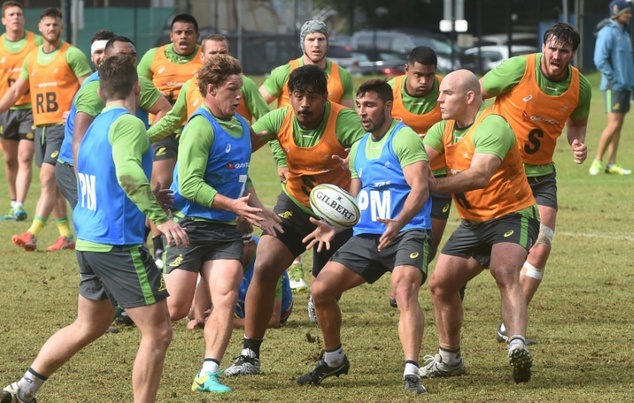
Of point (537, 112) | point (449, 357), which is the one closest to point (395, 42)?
point (537, 112)

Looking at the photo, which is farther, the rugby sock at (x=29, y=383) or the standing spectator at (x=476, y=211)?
the standing spectator at (x=476, y=211)

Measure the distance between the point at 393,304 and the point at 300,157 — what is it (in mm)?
2191

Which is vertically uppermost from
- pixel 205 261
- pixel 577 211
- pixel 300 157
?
pixel 300 157

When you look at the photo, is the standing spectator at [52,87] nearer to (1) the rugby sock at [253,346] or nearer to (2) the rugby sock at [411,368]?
(1) the rugby sock at [253,346]

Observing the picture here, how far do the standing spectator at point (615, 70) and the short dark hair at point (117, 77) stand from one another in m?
13.5

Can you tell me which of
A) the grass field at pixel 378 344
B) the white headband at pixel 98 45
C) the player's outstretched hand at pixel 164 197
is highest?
the white headband at pixel 98 45

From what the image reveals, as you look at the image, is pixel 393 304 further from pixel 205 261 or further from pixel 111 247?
pixel 111 247

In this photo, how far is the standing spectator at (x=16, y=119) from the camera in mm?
15727

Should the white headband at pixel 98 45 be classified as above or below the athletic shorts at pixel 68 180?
above

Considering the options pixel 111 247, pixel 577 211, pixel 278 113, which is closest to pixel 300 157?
pixel 278 113

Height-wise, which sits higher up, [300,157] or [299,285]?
[300,157]

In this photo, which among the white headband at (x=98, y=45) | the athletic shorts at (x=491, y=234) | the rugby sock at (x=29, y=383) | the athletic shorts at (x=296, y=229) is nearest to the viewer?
the rugby sock at (x=29, y=383)

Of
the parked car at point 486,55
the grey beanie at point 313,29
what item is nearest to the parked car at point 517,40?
the parked car at point 486,55

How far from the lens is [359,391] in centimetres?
802
